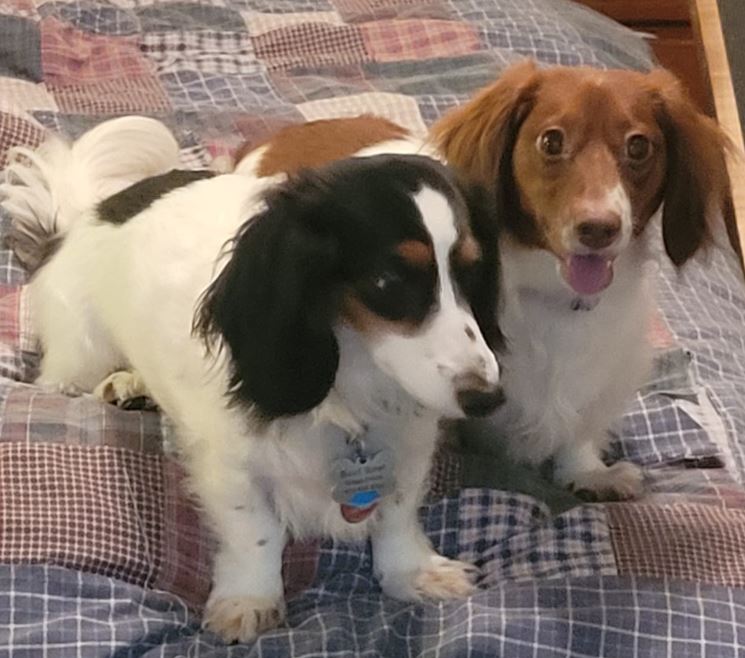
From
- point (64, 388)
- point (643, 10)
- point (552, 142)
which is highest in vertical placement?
point (552, 142)

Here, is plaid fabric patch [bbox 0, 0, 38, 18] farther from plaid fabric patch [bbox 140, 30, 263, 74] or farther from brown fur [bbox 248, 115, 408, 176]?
brown fur [bbox 248, 115, 408, 176]

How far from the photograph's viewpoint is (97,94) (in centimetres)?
234

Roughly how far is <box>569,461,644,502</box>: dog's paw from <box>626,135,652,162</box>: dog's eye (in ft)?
1.40

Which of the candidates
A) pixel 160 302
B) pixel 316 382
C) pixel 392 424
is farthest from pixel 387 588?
pixel 160 302

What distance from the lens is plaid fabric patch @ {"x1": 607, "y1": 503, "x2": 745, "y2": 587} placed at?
4.71ft

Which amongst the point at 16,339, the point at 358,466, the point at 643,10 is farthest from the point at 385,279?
the point at 643,10

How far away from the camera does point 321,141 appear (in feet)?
5.95

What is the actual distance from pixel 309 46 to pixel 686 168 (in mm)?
1272

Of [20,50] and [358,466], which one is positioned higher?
[358,466]

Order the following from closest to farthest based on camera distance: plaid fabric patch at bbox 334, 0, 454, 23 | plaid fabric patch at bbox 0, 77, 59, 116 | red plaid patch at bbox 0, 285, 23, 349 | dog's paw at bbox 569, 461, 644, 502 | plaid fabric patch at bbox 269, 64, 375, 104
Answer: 1. dog's paw at bbox 569, 461, 644, 502
2. red plaid patch at bbox 0, 285, 23, 349
3. plaid fabric patch at bbox 0, 77, 59, 116
4. plaid fabric patch at bbox 269, 64, 375, 104
5. plaid fabric patch at bbox 334, 0, 454, 23

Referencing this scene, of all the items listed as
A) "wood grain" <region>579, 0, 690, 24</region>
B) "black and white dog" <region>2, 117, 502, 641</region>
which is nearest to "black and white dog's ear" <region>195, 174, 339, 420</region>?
"black and white dog" <region>2, 117, 502, 641</region>

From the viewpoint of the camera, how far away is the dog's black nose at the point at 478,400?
115cm

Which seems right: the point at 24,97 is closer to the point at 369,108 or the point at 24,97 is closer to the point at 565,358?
the point at 369,108

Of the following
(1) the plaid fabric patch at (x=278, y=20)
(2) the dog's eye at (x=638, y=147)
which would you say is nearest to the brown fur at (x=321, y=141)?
(2) the dog's eye at (x=638, y=147)
